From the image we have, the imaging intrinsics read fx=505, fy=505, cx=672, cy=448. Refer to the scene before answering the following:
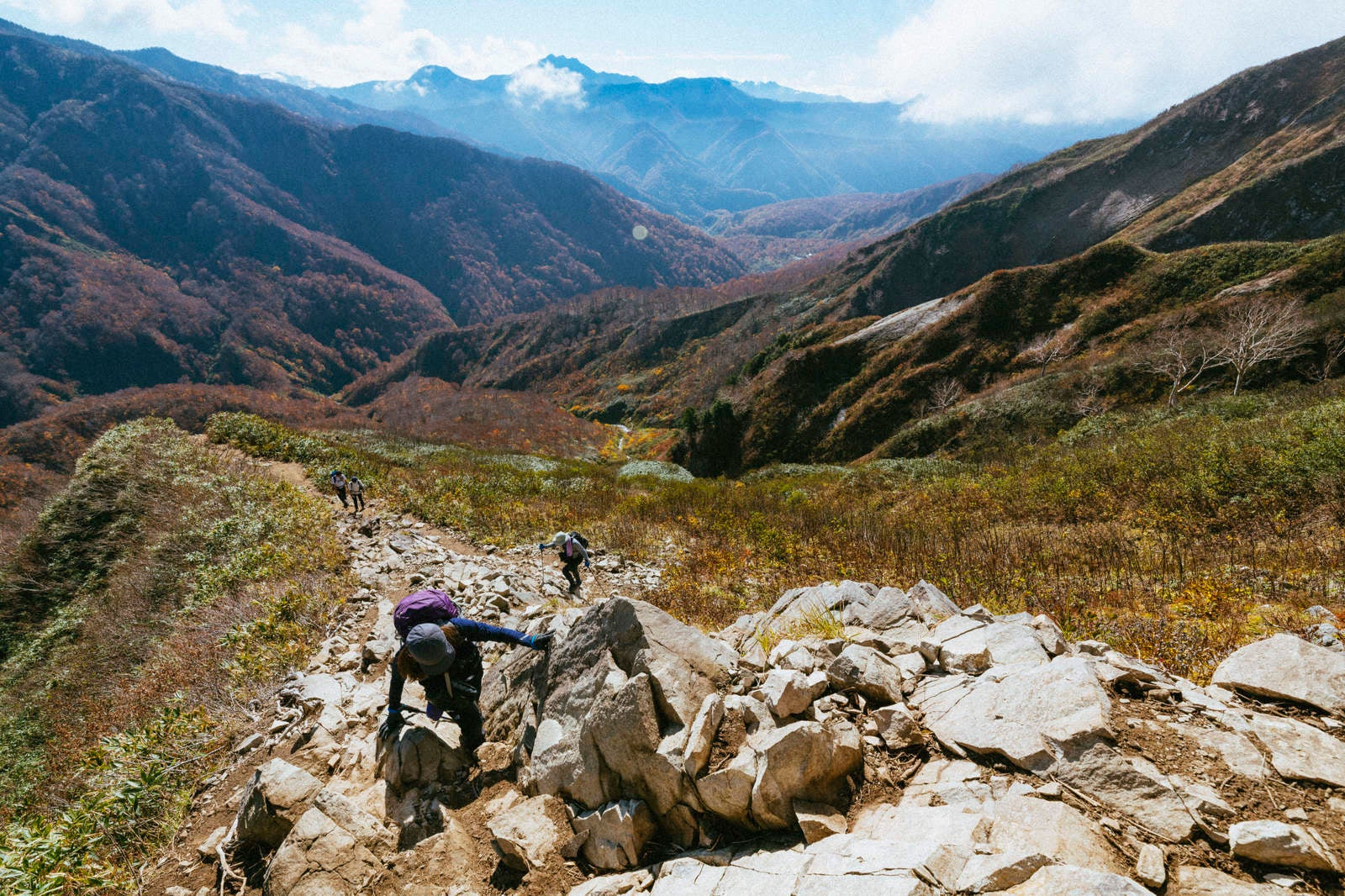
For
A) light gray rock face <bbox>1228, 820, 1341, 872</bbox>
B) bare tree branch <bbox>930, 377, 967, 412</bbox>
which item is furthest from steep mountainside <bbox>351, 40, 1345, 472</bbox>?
light gray rock face <bbox>1228, 820, 1341, 872</bbox>

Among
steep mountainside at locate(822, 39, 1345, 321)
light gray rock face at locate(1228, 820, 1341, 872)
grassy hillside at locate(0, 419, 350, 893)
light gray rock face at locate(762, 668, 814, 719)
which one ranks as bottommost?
grassy hillside at locate(0, 419, 350, 893)

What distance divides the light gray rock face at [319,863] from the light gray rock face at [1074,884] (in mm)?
4630

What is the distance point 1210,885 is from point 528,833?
423 cm

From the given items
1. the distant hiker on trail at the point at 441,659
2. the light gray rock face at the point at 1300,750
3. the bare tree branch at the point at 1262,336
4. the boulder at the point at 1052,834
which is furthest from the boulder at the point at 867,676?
the bare tree branch at the point at 1262,336

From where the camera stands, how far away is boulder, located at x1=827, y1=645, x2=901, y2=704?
4.07 meters

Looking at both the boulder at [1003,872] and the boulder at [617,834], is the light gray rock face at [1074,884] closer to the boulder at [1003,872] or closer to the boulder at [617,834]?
the boulder at [1003,872]

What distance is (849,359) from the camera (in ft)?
128

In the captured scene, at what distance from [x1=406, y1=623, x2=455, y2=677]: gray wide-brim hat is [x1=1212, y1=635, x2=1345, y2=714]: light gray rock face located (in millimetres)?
6309

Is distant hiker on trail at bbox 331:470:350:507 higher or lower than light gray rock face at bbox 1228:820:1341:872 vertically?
lower

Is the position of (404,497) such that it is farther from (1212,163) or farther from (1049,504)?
(1212,163)

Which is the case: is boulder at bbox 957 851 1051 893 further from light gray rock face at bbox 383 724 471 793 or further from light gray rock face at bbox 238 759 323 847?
light gray rock face at bbox 238 759 323 847

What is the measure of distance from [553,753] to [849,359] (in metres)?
38.8

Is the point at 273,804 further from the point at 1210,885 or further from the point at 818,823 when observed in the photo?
the point at 1210,885

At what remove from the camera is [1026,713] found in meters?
3.47
